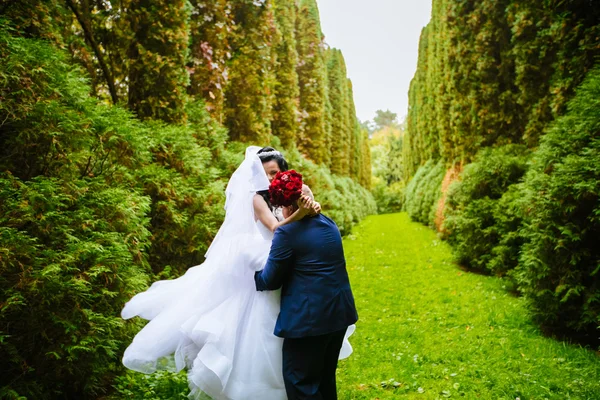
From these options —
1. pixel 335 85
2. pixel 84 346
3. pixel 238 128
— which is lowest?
pixel 84 346

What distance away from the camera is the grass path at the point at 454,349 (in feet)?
13.4

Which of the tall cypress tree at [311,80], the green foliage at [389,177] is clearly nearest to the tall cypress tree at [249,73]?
the tall cypress tree at [311,80]

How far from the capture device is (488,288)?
7.93 m

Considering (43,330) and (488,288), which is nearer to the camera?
(43,330)

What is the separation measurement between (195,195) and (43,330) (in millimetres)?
3091

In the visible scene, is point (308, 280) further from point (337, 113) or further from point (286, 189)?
point (337, 113)

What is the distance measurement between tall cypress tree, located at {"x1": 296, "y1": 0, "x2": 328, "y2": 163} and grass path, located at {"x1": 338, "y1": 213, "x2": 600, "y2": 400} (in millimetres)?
11271

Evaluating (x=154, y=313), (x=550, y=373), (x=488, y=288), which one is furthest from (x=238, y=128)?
(x=550, y=373)

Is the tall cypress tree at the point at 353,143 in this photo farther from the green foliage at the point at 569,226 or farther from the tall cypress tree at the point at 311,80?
the green foliage at the point at 569,226

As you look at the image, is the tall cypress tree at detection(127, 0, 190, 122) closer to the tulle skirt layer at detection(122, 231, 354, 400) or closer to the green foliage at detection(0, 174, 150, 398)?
the green foliage at detection(0, 174, 150, 398)

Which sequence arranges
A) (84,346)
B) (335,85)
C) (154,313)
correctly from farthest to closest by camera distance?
1. (335,85)
2. (154,313)
3. (84,346)

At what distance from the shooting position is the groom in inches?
101

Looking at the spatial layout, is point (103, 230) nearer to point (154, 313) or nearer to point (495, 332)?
point (154, 313)

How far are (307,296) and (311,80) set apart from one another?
60.0 ft
